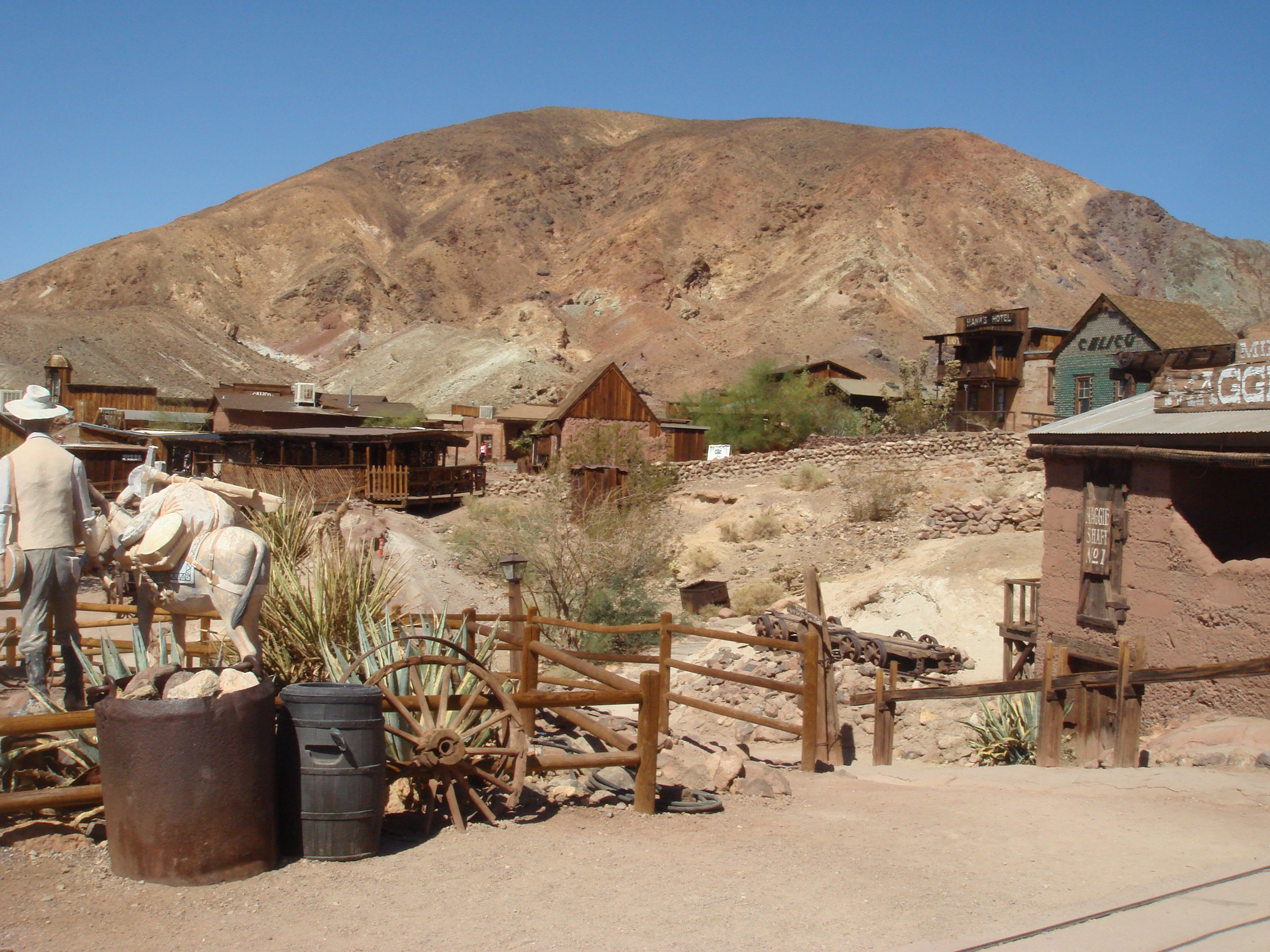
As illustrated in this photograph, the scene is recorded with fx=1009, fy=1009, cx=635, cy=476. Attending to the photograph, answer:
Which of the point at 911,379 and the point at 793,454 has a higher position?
the point at 911,379

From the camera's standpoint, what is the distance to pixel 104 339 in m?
62.6

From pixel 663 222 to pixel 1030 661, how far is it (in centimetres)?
8531

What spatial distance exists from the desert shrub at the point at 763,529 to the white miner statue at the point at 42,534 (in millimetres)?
23533

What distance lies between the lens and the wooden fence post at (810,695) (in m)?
7.12

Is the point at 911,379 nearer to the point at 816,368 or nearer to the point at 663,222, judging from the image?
the point at 816,368

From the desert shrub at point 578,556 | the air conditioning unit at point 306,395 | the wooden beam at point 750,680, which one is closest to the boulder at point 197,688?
the wooden beam at point 750,680

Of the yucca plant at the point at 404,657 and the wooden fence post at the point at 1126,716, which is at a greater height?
the yucca plant at the point at 404,657

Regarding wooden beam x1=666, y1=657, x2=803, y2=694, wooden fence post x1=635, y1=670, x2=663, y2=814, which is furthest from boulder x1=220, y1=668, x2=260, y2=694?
wooden beam x1=666, y1=657, x2=803, y2=694

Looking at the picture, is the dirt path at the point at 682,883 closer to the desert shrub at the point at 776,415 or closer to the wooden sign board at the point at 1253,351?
the wooden sign board at the point at 1253,351

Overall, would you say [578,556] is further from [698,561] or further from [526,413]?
[526,413]

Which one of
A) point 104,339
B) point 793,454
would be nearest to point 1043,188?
point 793,454

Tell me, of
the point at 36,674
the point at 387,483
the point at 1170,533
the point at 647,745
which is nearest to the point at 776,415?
the point at 387,483

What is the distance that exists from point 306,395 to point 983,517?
111 ft

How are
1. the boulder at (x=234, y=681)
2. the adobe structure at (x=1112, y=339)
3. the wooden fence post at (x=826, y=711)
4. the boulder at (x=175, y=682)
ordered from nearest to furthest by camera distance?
1. the boulder at (x=175, y=682)
2. the boulder at (x=234, y=681)
3. the wooden fence post at (x=826, y=711)
4. the adobe structure at (x=1112, y=339)
